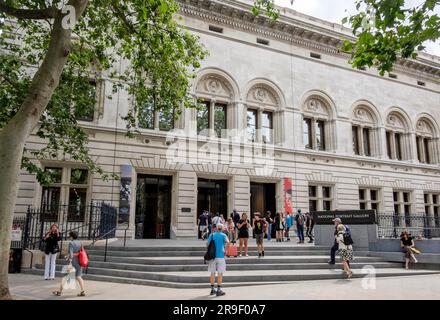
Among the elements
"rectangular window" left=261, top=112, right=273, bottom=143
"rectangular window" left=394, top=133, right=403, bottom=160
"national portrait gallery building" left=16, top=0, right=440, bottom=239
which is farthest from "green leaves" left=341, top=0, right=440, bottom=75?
"rectangular window" left=394, top=133, right=403, bottom=160

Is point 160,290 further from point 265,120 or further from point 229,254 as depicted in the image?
point 265,120

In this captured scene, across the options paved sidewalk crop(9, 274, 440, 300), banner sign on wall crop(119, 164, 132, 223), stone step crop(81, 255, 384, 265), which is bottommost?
paved sidewalk crop(9, 274, 440, 300)

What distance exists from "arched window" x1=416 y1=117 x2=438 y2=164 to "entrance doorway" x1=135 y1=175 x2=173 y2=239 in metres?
23.7

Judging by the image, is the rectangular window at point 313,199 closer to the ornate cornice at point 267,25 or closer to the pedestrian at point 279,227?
the pedestrian at point 279,227

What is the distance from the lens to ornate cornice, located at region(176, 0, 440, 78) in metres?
23.4

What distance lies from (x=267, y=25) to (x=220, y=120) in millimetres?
8130

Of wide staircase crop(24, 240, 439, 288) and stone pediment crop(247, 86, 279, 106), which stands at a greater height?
stone pediment crop(247, 86, 279, 106)

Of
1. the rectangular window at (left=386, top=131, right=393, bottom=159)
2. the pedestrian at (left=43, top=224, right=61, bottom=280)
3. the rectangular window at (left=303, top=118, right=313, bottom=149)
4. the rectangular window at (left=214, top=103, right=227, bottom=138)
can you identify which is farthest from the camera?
the rectangular window at (left=386, top=131, right=393, bottom=159)

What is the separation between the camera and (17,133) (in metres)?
8.05

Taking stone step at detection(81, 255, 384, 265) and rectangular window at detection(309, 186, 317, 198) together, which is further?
rectangular window at detection(309, 186, 317, 198)

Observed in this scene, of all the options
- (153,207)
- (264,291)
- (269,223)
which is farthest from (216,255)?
(269,223)

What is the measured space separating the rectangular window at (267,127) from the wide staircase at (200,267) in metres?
10.8

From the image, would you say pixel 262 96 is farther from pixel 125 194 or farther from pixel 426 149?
pixel 426 149

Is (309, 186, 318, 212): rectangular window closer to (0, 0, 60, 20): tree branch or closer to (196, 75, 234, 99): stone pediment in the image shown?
(196, 75, 234, 99): stone pediment
